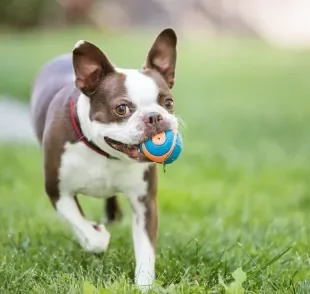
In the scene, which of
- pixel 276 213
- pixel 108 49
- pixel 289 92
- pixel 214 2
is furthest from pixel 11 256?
pixel 214 2

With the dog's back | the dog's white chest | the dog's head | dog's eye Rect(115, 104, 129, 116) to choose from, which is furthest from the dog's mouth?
the dog's back

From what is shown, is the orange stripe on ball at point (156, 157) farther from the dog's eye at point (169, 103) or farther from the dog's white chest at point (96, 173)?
the dog's white chest at point (96, 173)

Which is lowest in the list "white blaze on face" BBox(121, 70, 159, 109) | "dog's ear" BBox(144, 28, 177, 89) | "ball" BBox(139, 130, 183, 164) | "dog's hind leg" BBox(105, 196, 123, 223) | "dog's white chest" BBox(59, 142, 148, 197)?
"dog's hind leg" BBox(105, 196, 123, 223)

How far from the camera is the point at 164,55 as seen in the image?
390cm

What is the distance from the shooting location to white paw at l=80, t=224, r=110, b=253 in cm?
390

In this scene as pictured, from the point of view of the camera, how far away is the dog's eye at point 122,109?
3514mm

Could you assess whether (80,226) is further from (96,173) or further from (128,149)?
(128,149)

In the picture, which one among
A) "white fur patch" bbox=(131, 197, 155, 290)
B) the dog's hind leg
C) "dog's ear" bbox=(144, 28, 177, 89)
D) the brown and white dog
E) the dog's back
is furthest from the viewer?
the dog's hind leg

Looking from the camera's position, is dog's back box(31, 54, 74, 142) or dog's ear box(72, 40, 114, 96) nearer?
dog's ear box(72, 40, 114, 96)

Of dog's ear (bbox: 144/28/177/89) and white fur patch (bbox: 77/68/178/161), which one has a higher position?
dog's ear (bbox: 144/28/177/89)

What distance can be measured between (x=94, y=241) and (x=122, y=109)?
756 mm

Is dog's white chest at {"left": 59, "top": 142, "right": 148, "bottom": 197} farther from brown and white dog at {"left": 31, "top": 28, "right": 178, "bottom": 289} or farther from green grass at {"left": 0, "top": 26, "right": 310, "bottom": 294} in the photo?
green grass at {"left": 0, "top": 26, "right": 310, "bottom": 294}

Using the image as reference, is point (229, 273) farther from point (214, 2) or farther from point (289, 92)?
point (214, 2)

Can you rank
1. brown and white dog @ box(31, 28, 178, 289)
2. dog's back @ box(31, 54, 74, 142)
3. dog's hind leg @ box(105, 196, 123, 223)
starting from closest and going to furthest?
brown and white dog @ box(31, 28, 178, 289) < dog's back @ box(31, 54, 74, 142) < dog's hind leg @ box(105, 196, 123, 223)
